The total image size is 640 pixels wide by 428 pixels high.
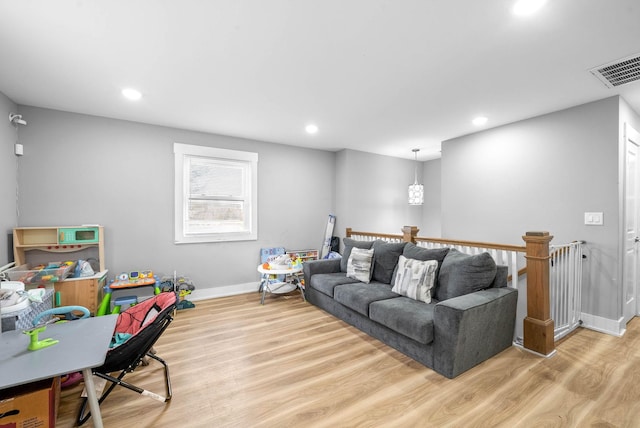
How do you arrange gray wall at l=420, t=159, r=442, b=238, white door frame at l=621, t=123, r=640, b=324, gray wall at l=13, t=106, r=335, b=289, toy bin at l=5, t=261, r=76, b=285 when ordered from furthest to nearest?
1. gray wall at l=420, t=159, r=442, b=238
2. gray wall at l=13, t=106, r=335, b=289
3. white door frame at l=621, t=123, r=640, b=324
4. toy bin at l=5, t=261, r=76, b=285

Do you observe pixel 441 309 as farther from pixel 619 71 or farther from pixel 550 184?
pixel 619 71

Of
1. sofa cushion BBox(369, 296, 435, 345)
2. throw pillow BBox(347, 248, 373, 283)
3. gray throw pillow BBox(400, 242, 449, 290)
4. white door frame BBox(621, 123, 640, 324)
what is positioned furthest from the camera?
throw pillow BBox(347, 248, 373, 283)

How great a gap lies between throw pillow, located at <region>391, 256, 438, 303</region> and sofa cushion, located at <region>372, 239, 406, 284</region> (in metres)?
0.38

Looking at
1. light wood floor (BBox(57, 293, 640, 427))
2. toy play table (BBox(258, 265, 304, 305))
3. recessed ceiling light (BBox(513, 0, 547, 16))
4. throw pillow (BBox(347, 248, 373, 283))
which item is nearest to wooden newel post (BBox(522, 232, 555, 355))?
light wood floor (BBox(57, 293, 640, 427))

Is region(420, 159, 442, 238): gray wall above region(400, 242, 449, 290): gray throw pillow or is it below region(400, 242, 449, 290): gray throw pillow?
above

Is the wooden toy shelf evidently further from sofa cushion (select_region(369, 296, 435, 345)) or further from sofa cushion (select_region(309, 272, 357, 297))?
sofa cushion (select_region(369, 296, 435, 345))

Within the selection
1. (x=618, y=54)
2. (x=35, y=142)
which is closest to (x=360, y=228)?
(x=618, y=54)

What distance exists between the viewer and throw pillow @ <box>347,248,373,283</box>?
3672mm

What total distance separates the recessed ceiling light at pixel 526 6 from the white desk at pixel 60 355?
3.12m

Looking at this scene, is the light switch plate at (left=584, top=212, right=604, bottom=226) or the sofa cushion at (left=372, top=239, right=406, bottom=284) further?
the sofa cushion at (left=372, top=239, right=406, bottom=284)

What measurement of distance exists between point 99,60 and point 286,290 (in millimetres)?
3476

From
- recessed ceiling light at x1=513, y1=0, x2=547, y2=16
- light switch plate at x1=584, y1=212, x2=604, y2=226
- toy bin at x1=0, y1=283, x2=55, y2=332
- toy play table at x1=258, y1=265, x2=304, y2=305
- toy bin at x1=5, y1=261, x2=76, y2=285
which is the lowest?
toy play table at x1=258, y1=265, x2=304, y2=305

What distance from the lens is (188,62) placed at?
2379 millimetres

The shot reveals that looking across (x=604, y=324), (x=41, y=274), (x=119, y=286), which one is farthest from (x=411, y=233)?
(x=41, y=274)
